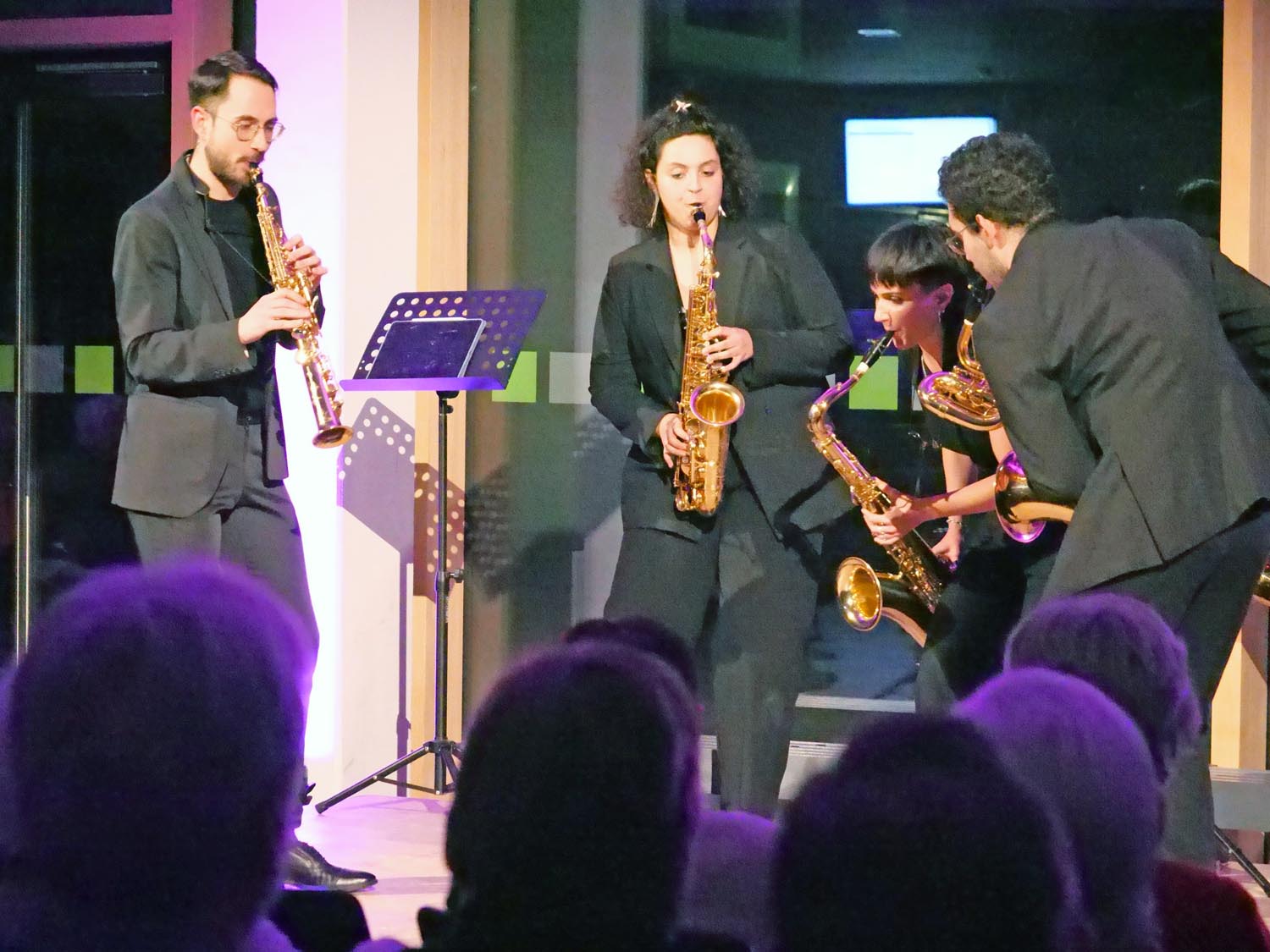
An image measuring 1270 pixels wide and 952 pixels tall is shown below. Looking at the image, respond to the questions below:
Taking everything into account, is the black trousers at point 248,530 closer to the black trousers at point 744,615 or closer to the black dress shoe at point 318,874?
the black dress shoe at point 318,874

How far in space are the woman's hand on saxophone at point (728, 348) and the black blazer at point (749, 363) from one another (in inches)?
2.0

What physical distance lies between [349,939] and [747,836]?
1.43ft

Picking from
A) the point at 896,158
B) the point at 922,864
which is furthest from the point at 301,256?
the point at 922,864

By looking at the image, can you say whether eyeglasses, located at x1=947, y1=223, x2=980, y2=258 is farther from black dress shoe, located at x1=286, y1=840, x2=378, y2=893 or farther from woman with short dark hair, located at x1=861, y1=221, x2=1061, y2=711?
black dress shoe, located at x1=286, y1=840, x2=378, y2=893

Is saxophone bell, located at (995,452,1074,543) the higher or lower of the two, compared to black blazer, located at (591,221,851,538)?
lower

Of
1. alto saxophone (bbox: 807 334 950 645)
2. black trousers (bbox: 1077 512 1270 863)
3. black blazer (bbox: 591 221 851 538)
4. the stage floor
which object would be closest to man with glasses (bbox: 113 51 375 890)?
the stage floor

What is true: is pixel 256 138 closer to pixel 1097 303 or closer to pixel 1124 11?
pixel 1097 303

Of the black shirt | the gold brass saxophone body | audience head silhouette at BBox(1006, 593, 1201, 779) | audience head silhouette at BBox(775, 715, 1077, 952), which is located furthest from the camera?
the black shirt

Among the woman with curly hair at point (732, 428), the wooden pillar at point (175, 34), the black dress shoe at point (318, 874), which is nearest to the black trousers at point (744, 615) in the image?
the woman with curly hair at point (732, 428)

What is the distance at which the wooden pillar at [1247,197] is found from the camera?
4.28m

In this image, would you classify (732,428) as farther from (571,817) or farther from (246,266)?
(571,817)

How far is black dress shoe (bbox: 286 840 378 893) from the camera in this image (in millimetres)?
3834

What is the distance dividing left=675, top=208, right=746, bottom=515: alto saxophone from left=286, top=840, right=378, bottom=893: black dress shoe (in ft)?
4.19

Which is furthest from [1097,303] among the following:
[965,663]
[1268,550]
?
[965,663]
